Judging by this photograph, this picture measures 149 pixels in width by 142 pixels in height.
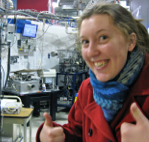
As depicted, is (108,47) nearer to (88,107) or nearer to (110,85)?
(110,85)

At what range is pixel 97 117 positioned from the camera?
0.84 metres

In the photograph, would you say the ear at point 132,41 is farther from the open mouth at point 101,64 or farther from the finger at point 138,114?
the finger at point 138,114

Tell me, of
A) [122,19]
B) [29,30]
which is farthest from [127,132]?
[29,30]

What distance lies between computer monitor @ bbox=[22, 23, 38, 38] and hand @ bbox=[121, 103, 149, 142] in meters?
3.69

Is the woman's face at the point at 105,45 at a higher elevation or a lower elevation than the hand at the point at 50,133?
higher

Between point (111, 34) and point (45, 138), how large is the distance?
597mm

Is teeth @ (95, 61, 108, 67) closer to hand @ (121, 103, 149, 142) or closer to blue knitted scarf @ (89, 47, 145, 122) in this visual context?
blue knitted scarf @ (89, 47, 145, 122)

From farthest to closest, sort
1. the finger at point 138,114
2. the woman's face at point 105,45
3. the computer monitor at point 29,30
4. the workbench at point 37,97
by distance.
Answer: the computer monitor at point 29,30 < the workbench at point 37,97 < the woman's face at point 105,45 < the finger at point 138,114

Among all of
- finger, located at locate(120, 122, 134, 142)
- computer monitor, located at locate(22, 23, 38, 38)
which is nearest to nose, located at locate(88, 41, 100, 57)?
finger, located at locate(120, 122, 134, 142)

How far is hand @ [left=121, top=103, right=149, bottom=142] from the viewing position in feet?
1.63

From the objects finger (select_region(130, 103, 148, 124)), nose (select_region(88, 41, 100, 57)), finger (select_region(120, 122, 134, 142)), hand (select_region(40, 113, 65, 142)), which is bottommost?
hand (select_region(40, 113, 65, 142))

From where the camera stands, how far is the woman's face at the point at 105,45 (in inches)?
27.3

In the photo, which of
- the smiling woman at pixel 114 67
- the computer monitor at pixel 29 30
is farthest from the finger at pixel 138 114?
the computer monitor at pixel 29 30

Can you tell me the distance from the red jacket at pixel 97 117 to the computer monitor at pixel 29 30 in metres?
3.19
